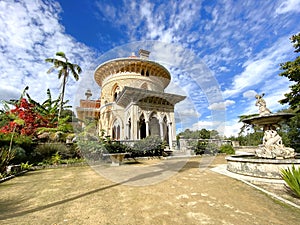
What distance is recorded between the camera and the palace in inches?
643

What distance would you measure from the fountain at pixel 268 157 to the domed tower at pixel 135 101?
10.3m

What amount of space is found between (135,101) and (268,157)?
12.4 meters

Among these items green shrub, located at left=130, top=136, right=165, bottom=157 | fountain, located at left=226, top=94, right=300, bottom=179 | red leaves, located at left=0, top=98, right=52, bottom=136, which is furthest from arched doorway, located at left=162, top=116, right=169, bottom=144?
red leaves, located at left=0, top=98, right=52, bottom=136

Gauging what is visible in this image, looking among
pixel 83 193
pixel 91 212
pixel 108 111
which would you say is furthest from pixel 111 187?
pixel 108 111

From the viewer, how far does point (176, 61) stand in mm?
6832

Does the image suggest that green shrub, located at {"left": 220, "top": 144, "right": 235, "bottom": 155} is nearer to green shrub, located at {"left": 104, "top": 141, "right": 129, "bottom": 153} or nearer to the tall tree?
the tall tree

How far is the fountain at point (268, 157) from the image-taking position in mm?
5602

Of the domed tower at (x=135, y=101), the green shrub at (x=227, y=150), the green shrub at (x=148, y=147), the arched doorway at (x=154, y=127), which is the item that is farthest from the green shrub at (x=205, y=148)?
the arched doorway at (x=154, y=127)

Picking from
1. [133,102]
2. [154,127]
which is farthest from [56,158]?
[154,127]

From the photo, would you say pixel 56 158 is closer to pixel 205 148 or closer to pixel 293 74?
pixel 205 148

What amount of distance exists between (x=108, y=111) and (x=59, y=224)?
62.4 ft

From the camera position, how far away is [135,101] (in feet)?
54.1

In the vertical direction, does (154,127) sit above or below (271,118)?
above

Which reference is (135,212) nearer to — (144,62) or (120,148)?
(120,148)
